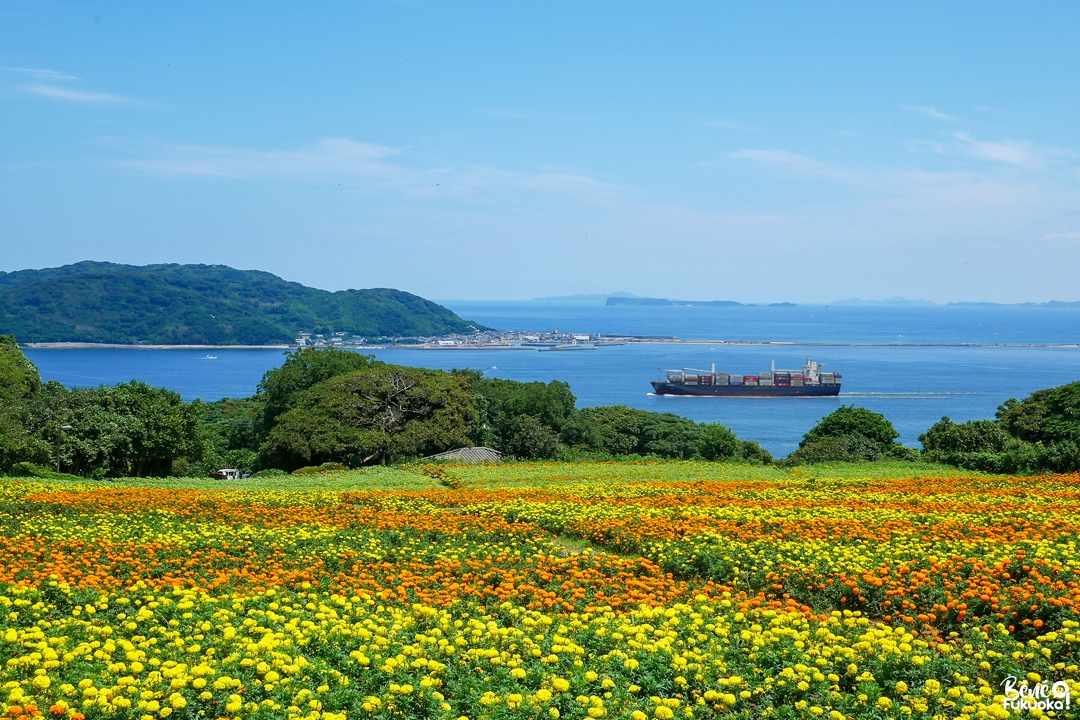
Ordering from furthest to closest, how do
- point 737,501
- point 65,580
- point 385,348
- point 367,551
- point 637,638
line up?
point 385,348
point 737,501
point 367,551
point 65,580
point 637,638

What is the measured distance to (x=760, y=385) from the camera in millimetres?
108500

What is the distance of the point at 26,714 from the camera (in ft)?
18.7

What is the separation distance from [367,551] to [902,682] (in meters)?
7.35

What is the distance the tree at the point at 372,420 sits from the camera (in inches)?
1280

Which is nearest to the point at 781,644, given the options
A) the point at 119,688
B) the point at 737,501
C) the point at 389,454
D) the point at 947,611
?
the point at 947,611

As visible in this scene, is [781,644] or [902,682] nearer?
[902,682]

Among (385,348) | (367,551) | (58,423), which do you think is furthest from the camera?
(385,348)

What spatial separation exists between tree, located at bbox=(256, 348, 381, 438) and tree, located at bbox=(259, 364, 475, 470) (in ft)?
5.67

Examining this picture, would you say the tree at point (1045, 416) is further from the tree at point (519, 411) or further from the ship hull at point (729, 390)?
the ship hull at point (729, 390)

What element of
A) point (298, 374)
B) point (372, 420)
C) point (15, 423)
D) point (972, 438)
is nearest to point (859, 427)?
point (972, 438)

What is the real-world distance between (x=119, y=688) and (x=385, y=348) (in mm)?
183008

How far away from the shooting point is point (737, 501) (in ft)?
55.8

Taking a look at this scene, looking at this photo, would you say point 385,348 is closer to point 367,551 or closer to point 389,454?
point 389,454

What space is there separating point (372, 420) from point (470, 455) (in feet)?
13.3
